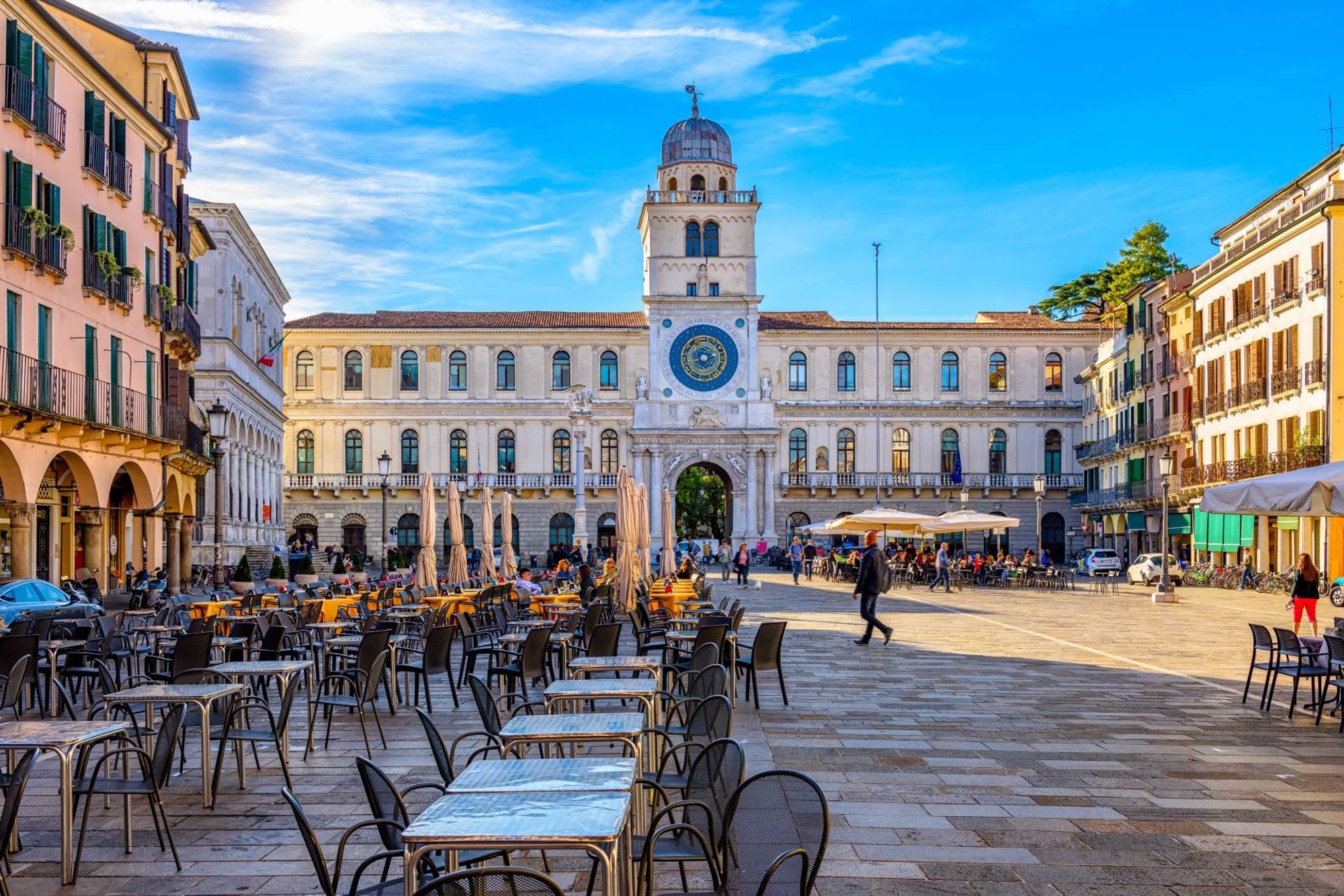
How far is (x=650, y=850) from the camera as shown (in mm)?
4887

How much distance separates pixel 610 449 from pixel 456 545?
4398cm

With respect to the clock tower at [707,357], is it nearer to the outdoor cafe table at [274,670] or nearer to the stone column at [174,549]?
the stone column at [174,549]

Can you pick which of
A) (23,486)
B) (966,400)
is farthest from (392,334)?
(23,486)

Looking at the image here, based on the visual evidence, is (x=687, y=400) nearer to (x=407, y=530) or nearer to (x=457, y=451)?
(x=457, y=451)

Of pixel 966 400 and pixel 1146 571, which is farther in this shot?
pixel 966 400

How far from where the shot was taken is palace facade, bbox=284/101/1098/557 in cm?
6569

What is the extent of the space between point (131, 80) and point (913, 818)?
28.1m

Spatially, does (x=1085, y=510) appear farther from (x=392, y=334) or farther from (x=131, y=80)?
(x=131, y=80)

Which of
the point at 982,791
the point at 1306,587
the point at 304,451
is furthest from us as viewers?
the point at 304,451

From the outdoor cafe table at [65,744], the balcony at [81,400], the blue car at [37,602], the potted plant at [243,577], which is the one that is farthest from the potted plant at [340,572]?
the outdoor cafe table at [65,744]

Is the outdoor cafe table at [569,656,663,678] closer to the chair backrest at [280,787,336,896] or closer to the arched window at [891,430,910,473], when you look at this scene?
the chair backrest at [280,787,336,896]

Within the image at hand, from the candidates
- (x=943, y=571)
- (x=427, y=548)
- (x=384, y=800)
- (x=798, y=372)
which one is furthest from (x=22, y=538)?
(x=798, y=372)

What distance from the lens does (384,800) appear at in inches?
198

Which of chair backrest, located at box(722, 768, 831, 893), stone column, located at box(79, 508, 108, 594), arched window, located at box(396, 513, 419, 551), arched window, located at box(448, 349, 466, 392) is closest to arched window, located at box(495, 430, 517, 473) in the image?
arched window, located at box(448, 349, 466, 392)
